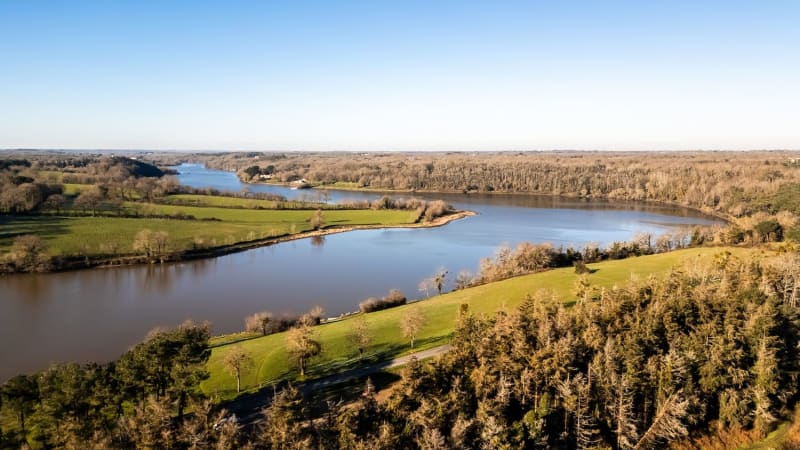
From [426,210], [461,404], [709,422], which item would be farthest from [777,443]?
[426,210]

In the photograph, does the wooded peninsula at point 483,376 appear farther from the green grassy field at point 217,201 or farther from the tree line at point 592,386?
the green grassy field at point 217,201

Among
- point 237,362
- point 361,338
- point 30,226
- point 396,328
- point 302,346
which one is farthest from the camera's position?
point 30,226

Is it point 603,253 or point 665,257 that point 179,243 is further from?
point 665,257

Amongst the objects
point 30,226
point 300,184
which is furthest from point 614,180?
point 30,226

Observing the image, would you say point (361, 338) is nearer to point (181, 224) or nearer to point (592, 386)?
point (592, 386)

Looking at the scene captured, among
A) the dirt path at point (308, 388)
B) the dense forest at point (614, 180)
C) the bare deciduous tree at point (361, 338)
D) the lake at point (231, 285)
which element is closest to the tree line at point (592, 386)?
the dirt path at point (308, 388)
